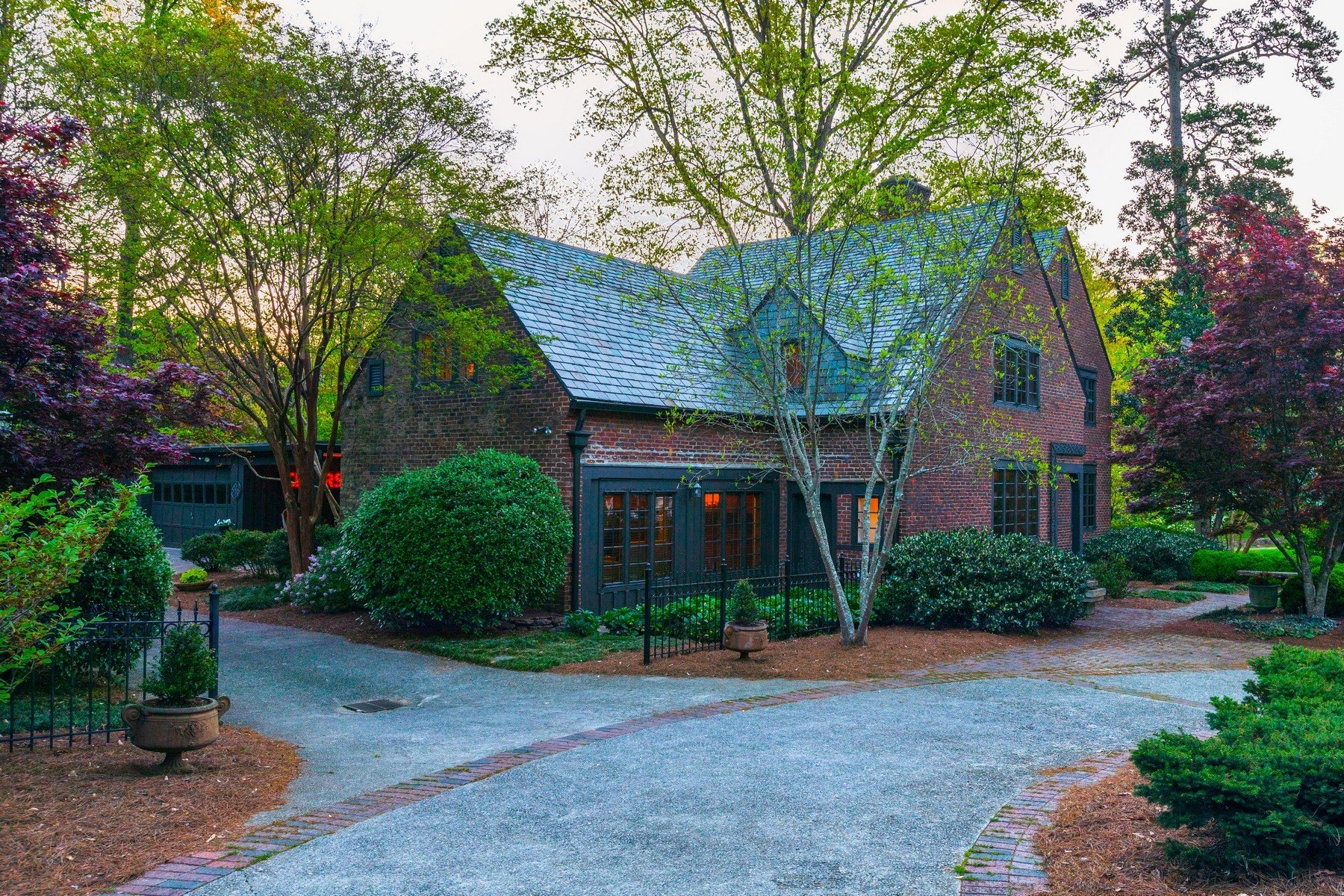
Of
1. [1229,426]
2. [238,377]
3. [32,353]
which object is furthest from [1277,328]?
[238,377]

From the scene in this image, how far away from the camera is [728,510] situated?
62.2 ft

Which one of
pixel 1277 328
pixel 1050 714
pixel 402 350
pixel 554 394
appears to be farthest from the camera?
pixel 402 350

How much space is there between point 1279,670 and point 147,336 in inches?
670

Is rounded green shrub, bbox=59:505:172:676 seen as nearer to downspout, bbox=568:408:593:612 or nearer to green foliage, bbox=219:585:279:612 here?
downspout, bbox=568:408:593:612

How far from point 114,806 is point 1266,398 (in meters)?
16.1

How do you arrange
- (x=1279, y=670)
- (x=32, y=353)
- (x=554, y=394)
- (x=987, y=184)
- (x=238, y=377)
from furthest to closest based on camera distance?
(x=238, y=377) < (x=554, y=394) < (x=987, y=184) < (x=32, y=353) < (x=1279, y=670)

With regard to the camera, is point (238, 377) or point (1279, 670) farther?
point (238, 377)

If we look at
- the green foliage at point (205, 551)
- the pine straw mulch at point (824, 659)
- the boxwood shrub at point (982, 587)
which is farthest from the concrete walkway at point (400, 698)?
the green foliage at point (205, 551)

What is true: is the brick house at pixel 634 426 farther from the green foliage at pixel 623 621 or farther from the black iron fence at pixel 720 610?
the black iron fence at pixel 720 610

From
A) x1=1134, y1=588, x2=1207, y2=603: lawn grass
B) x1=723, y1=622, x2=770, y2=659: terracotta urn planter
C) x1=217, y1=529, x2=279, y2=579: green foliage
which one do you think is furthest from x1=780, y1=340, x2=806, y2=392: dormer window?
x1=217, y1=529, x2=279, y2=579: green foliage

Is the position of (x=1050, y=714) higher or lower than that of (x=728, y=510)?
lower

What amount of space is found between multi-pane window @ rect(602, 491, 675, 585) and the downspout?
0.65 metres

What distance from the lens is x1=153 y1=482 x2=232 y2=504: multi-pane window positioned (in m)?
31.2

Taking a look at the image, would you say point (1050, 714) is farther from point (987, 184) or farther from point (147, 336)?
point (147, 336)
